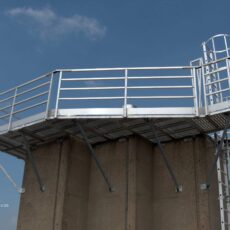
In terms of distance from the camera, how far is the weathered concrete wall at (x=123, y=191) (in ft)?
46.0

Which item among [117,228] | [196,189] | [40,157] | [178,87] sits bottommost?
[117,228]

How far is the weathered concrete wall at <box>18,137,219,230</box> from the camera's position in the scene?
1402cm

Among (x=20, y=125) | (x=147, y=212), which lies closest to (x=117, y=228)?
(x=147, y=212)

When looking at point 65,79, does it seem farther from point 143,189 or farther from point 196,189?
point 196,189

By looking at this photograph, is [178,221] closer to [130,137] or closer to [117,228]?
[117,228]

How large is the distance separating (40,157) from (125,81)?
513 cm

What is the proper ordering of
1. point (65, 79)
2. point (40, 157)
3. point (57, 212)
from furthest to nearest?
point (40, 157) < point (57, 212) < point (65, 79)

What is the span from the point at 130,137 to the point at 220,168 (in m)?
3.28

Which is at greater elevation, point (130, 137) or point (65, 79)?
point (65, 79)

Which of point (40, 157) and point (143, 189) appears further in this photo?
point (40, 157)

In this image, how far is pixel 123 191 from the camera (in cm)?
1443

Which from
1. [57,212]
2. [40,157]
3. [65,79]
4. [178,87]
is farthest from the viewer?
[40,157]

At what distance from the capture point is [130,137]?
15.0 metres

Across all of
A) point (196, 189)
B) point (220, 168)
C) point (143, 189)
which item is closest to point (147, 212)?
point (143, 189)
